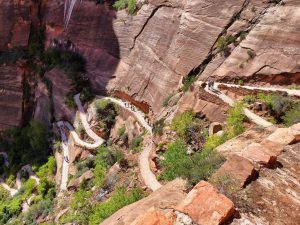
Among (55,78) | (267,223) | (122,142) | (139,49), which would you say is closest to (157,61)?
Result: (139,49)

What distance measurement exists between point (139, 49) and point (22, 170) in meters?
13.6

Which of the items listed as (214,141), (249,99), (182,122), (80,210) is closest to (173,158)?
(214,141)

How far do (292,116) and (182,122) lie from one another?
585cm

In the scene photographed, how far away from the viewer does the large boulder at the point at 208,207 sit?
274 inches

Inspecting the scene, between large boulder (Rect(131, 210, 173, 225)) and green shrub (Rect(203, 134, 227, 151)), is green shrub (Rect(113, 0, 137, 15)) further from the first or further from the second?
large boulder (Rect(131, 210, 173, 225))

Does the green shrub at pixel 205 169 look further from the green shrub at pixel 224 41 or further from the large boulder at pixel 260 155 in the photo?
the green shrub at pixel 224 41

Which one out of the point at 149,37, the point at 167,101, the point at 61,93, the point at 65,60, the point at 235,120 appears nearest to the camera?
the point at 235,120

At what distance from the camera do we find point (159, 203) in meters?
8.96

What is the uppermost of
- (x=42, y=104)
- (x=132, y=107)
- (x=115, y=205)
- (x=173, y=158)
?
(x=173, y=158)

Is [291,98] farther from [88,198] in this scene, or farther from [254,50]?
[88,198]

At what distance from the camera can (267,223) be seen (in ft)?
23.8

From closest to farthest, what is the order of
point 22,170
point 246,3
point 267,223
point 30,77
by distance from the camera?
point 267,223 < point 246,3 < point 22,170 < point 30,77

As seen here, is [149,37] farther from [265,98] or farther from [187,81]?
[265,98]

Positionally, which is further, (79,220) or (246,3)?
(246,3)
